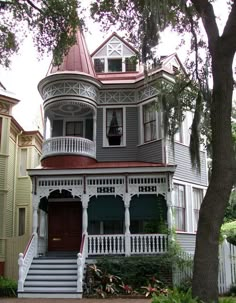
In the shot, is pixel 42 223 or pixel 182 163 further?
pixel 42 223

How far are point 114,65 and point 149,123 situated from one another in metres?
4.21

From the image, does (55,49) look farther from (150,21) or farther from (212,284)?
(212,284)

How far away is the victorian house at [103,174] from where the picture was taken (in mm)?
16875

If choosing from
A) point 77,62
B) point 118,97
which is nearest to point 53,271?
point 118,97

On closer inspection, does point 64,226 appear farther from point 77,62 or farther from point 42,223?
point 77,62

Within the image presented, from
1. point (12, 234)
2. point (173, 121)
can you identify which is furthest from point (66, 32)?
point (12, 234)

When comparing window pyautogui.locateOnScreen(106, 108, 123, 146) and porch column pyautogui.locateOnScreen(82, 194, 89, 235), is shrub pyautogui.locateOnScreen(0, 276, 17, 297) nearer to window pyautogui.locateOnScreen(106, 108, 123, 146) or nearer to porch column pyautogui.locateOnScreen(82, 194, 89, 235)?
porch column pyautogui.locateOnScreen(82, 194, 89, 235)

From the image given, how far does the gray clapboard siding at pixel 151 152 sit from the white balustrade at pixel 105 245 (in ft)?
13.2

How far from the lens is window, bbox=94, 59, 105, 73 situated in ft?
73.7

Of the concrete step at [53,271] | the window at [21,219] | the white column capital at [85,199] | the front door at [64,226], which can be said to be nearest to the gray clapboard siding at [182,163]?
Answer: the white column capital at [85,199]

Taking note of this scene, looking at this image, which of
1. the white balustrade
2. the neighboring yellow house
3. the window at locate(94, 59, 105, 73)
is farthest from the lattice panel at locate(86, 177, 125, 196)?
the window at locate(94, 59, 105, 73)

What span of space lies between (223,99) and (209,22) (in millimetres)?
1764

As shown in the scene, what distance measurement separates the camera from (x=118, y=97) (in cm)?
2097

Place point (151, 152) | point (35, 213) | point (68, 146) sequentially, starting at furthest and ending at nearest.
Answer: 1. point (151, 152)
2. point (68, 146)
3. point (35, 213)
